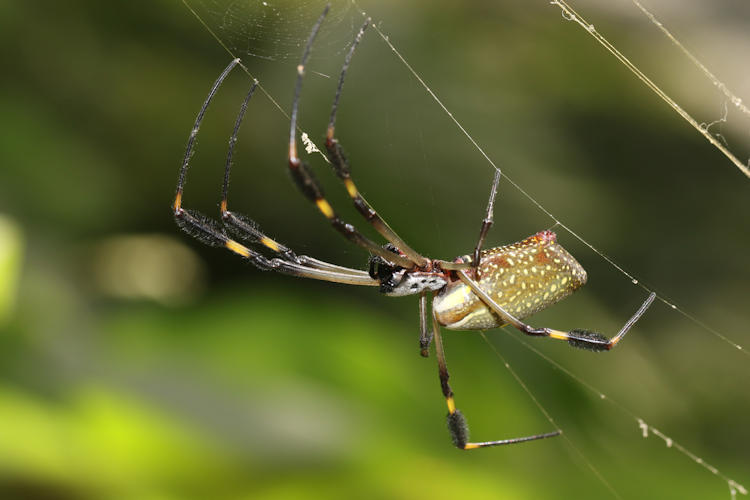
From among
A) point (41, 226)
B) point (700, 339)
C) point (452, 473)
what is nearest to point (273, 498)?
point (452, 473)

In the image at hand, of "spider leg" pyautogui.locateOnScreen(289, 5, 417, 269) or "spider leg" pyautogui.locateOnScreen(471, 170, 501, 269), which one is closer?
"spider leg" pyautogui.locateOnScreen(289, 5, 417, 269)

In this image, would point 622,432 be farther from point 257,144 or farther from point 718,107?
point 257,144

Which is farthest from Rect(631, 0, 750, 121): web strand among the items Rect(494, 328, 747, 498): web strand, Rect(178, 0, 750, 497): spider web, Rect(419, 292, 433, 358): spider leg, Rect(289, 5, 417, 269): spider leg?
Rect(494, 328, 747, 498): web strand

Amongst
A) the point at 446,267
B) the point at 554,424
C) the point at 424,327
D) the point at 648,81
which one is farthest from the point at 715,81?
the point at 554,424

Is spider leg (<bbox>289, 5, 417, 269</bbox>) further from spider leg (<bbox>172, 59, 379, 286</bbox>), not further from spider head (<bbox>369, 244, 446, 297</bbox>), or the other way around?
spider leg (<bbox>172, 59, 379, 286</bbox>)

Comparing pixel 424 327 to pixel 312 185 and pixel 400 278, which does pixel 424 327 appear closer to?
pixel 400 278

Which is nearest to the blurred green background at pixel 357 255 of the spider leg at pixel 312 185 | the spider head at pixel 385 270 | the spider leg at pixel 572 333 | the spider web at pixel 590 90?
the spider web at pixel 590 90
